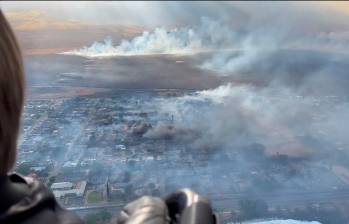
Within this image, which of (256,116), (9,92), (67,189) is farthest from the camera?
(256,116)

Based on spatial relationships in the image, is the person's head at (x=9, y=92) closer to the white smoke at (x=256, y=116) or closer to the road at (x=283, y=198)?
the road at (x=283, y=198)

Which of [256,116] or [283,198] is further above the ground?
[256,116]

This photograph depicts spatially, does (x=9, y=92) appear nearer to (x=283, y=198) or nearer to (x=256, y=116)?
(x=283, y=198)

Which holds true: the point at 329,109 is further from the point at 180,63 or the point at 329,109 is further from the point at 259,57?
the point at 180,63

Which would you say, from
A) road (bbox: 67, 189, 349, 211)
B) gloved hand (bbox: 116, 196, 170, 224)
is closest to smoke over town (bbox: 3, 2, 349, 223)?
road (bbox: 67, 189, 349, 211)

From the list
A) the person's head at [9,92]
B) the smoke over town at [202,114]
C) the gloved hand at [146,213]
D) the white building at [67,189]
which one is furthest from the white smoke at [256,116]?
the person's head at [9,92]

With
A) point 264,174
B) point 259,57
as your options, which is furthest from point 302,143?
point 259,57

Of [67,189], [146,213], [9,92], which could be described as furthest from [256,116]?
[9,92]
